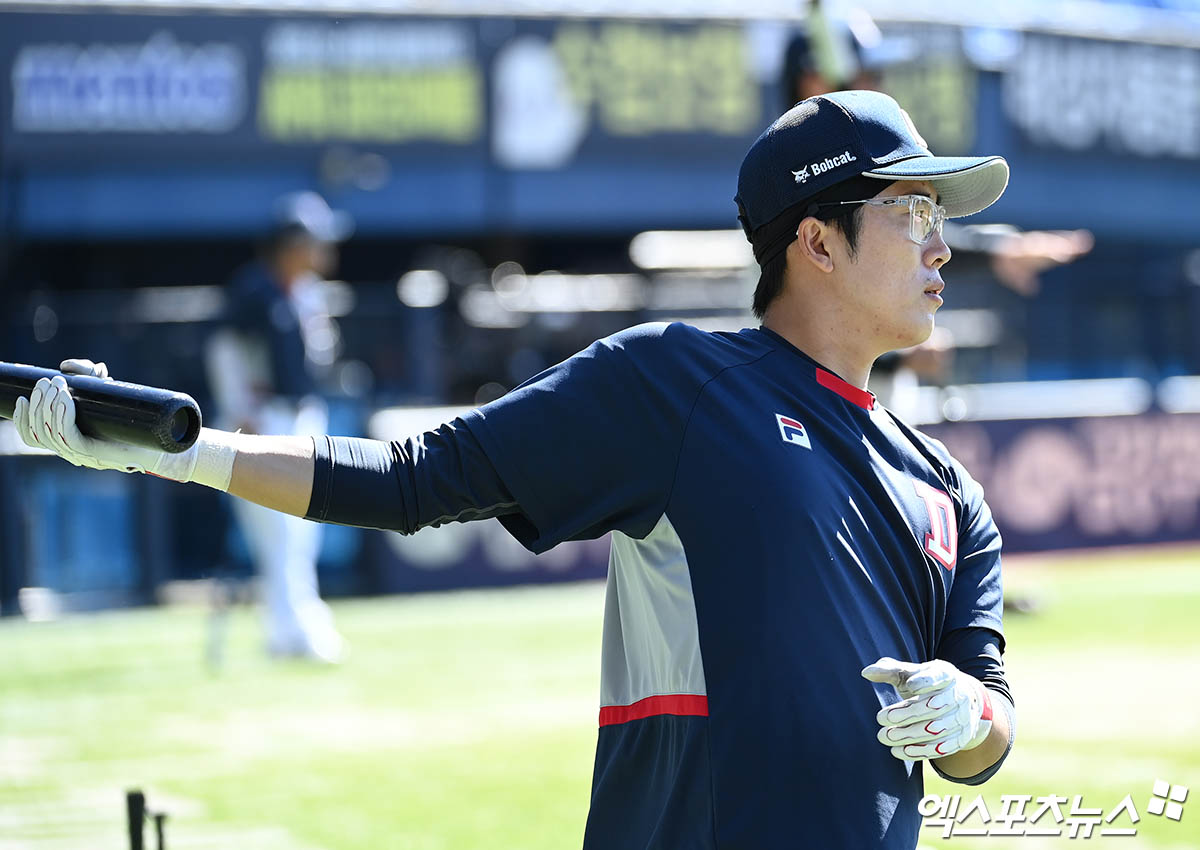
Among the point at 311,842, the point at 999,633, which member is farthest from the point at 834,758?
the point at 311,842

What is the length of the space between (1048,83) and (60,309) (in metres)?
12.5

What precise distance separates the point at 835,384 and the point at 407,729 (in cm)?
466

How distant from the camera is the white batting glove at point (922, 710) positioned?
8.47ft

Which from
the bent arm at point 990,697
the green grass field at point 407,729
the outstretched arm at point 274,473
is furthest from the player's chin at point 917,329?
the outstretched arm at point 274,473

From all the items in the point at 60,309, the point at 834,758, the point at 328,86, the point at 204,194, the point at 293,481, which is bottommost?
the point at 834,758

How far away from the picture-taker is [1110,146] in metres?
21.3

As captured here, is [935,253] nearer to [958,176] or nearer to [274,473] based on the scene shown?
[958,176]

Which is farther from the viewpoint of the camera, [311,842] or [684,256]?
[684,256]

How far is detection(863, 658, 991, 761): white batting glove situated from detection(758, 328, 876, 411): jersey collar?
1.62ft

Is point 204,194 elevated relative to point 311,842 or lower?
elevated

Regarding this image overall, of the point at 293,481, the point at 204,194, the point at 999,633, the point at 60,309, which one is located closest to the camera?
the point at 293,481

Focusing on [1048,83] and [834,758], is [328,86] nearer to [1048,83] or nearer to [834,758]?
[1048,83]

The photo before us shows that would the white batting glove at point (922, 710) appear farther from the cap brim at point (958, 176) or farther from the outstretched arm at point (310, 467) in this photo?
the cap brim at point (958, 176)

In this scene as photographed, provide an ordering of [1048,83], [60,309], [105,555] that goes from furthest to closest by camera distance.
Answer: [1048,83] < [60,309] < [105,555]
